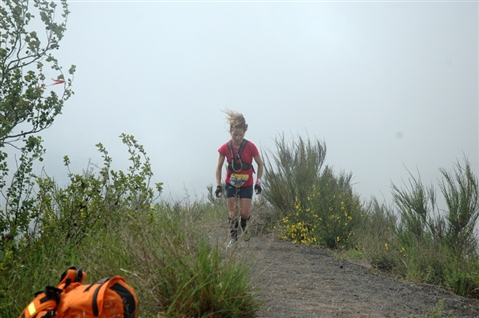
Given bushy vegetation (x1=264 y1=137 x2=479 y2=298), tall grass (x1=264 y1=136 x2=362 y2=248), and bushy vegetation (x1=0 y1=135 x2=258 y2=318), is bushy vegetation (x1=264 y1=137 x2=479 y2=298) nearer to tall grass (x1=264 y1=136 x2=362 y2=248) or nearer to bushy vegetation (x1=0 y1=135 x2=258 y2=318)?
tall grass (x1=264 y1=136 x2=362 y2=248)

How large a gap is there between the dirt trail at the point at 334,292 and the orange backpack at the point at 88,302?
4.33ft

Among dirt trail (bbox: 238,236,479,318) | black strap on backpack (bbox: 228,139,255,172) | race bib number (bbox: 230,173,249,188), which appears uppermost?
black strap on backpack (bbox: 228,139,255,172)

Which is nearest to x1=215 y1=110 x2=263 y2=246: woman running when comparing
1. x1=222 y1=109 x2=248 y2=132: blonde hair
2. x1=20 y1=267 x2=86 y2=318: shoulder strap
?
x1=222 y1=109 x2=248 y2=132: blonde hair

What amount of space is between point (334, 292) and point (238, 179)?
306 cm

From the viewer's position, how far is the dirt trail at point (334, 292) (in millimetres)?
4812

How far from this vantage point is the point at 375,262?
27.6ft

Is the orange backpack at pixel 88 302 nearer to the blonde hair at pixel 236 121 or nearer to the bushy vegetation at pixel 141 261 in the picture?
the bushy vegetation at pixel 141 261

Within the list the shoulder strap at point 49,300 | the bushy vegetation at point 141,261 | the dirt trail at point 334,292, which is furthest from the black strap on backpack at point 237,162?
the shoulder strap at point 49,300

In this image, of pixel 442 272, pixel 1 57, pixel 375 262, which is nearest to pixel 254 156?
pixel 375 262

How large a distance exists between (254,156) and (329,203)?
299cm

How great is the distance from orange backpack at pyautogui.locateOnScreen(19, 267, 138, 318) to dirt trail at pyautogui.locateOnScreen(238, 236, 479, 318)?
4.33 feet

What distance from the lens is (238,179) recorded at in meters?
8.42

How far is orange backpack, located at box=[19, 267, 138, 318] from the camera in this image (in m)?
3.11

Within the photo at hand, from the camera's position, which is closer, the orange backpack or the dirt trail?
the orange backpack
